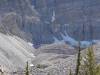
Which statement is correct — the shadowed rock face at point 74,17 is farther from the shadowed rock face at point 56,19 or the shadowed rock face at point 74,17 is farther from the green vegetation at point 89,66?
the green vegetation at point 89,66

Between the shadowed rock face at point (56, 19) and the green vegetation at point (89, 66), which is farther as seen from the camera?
the shadowed rock face at point (56, 19)

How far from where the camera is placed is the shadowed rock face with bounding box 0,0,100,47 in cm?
12875

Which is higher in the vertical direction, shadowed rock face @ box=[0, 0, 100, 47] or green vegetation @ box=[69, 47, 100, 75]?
green vegetation @ box=[69, 47, 100, 75]

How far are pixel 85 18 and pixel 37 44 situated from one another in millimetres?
22580

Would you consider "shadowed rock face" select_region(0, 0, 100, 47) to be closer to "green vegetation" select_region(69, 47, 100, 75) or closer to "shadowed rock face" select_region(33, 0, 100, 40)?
"shadowed rock face" select_region(33, 0, 100, 40)

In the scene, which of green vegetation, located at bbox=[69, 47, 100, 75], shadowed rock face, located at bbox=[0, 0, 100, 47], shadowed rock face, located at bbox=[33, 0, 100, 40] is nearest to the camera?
green vegetation, located at bbox=[69, 47, 100, 75]

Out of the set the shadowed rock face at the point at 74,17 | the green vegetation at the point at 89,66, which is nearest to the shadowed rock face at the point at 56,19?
the shadowed rock face at the point at 74,17

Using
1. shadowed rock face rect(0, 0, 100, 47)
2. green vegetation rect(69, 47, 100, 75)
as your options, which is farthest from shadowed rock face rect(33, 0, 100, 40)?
green vegetation rect(69, 47, 100, 75)

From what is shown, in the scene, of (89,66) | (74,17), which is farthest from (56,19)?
(89,66)

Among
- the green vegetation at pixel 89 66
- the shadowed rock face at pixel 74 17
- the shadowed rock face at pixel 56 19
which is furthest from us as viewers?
the shadowed rock face at pixel 74 17

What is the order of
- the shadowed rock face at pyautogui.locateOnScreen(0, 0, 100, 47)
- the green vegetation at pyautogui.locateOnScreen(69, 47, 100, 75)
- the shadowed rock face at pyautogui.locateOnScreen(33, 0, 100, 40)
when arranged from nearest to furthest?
the green vegetation at pyautogui.locateOnScreen(69, 47, 100, 75) → the shadowed rock face at pyautogui.locateOnScreen(0, 0, 100, 47) → the shadowed rock face at pyautogui.locateOnScreen(33, 0, 100, 40)

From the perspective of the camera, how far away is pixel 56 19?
136 m

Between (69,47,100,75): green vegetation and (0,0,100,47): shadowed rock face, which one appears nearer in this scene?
(69,47,100,75): green vegetation

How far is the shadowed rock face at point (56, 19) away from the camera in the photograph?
129 m
